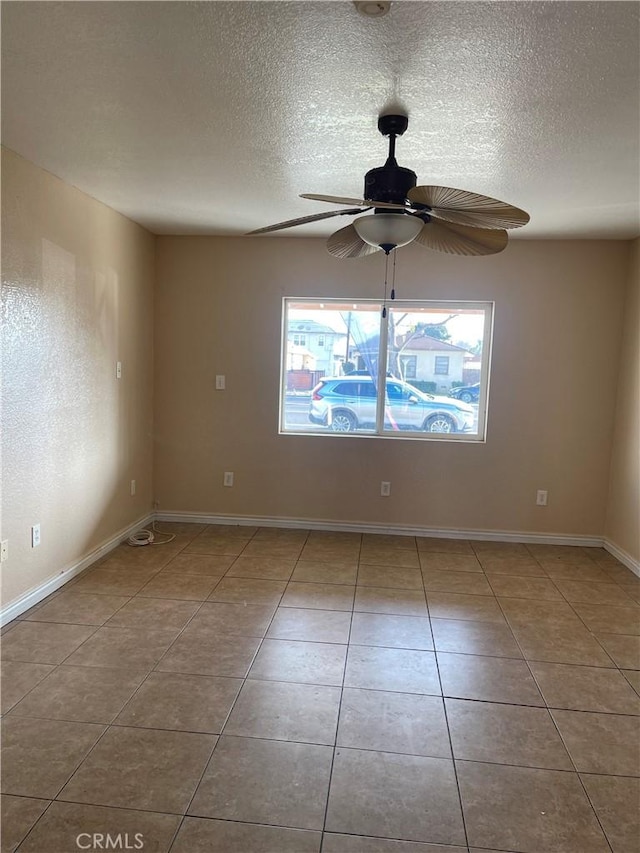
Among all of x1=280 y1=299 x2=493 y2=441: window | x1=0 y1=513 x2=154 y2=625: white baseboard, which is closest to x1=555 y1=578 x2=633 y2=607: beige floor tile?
x1=280 y1=299 x2=493 y2=441: window

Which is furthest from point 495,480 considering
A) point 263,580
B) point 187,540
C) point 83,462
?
point 83,462

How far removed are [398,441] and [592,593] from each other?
1.73 metres

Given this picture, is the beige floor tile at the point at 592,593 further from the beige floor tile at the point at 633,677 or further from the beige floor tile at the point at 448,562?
the beige floor tile at the point at 633,677

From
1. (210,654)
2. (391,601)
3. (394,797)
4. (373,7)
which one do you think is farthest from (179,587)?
(373,7)

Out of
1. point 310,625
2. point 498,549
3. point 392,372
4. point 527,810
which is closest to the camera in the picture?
point 527,810

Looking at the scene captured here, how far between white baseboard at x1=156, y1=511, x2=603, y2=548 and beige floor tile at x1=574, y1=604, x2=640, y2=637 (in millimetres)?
1123

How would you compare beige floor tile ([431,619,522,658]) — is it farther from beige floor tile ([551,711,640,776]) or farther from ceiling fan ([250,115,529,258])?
ceiling fan ([250,115,529,258])

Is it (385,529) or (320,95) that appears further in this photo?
(385,529)

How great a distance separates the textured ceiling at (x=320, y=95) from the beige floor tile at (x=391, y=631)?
7.83 feet

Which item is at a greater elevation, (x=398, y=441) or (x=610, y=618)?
(x=398, y=441)

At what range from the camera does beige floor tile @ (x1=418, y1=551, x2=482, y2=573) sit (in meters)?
3.75

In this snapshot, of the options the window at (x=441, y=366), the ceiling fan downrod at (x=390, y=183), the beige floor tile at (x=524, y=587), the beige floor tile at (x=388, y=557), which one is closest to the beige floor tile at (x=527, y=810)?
the beige floor tile at (x=524, y=587)

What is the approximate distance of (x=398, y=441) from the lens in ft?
14.4

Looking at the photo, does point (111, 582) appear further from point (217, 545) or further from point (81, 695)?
point (81, 695)
